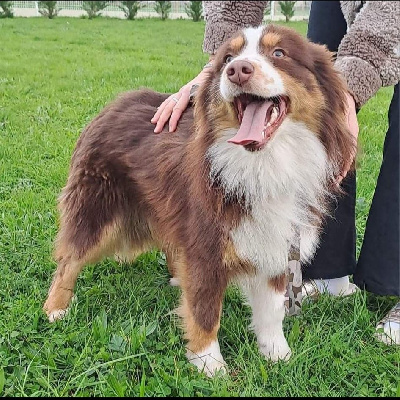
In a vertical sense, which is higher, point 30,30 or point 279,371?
point 279,371

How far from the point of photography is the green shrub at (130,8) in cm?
2530

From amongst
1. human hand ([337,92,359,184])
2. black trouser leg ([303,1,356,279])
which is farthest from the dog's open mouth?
black trouser leg ([303,1,356,279])

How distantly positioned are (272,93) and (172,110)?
86cm

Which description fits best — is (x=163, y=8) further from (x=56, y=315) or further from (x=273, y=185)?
(x=273, y=185)

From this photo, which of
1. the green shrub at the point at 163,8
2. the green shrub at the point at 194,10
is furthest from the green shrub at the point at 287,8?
the green shrub at the point at 163,8

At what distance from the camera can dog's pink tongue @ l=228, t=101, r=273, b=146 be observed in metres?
2.38

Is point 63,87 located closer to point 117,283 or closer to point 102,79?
point 102,79

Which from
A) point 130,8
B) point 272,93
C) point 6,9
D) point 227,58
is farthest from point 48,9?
point 272,93

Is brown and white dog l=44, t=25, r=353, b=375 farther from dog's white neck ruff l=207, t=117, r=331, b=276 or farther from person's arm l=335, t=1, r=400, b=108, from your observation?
person's arm l=335, t=1, r=400, b=108

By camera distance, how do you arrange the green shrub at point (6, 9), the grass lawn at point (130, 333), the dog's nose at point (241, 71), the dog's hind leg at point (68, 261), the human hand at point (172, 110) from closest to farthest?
the dog's nose at point (241, 71), the grass lawn at point (130, 333), the human hand at point (172, 110), the dog's hind leg at point (68, 261), the green shrub at point (6, 9)

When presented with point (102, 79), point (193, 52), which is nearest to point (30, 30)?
point (193, 52)

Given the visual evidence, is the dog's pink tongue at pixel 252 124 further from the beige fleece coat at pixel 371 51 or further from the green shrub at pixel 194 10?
the green shrub at pixel 194 10

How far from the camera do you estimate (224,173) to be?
2.59 metres

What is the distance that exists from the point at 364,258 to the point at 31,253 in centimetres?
219
